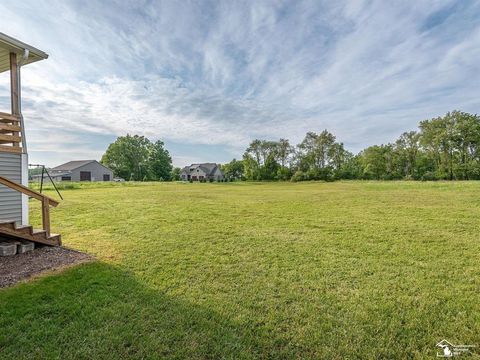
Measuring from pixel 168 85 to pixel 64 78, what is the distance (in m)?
7.89

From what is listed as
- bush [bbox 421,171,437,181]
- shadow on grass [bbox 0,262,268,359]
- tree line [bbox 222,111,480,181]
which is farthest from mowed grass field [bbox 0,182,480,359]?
bush [bbox 421,171,437,181]

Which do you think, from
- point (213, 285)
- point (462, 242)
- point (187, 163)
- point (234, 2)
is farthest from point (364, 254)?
point (187, 163)

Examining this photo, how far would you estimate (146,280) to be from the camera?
388cm

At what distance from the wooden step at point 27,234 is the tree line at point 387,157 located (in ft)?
157

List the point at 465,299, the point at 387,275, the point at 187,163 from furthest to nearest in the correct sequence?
the point at 187,163, the point at 387,275, the point at 465,299

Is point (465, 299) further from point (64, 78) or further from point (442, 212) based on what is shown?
point (64, 78)

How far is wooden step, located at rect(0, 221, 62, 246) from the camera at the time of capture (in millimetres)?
4398

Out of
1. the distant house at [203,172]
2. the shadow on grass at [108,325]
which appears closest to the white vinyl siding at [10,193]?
the shadow on grass at [108,325]

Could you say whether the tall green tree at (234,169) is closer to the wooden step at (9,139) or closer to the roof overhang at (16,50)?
the roof overhang at (16,50)

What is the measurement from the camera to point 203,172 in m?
65.1

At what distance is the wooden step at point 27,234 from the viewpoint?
4398mm

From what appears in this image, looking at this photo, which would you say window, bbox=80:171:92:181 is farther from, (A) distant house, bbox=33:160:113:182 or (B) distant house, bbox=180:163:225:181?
(B) distant house, bbox=180:163:225:181

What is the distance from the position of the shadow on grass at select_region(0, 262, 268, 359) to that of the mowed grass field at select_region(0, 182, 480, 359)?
0.01 meters

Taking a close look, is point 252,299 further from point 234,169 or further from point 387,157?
point 234,169
